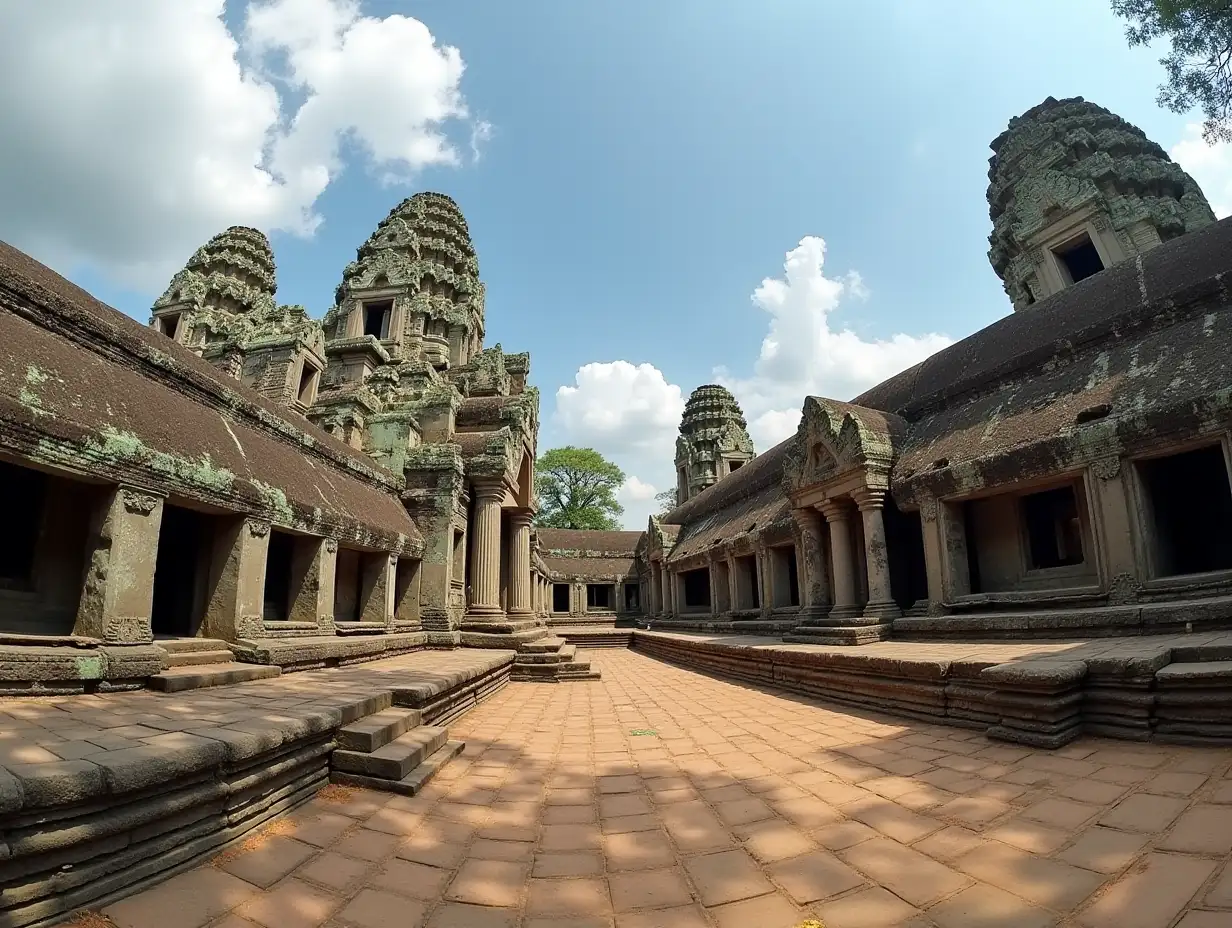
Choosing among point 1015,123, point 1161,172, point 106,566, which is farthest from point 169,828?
point 1015,123

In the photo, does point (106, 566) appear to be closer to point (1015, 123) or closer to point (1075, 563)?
point (1075, 563)

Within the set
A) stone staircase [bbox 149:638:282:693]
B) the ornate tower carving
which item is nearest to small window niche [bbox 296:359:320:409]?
the ornate tower carving

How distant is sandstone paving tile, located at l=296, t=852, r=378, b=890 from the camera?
263 cm

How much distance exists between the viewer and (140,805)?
8.39 ft

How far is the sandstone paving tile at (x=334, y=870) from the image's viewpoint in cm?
263

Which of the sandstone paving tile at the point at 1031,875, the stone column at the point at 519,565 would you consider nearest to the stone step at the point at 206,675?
the sandstone paving tile at the point at 1031,875

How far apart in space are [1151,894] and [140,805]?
4048 mm

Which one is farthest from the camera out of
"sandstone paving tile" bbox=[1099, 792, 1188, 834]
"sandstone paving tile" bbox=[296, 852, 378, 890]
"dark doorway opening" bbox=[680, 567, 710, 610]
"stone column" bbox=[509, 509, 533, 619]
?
"dark doorway opening" bbox=[680, 567, 710, 610]

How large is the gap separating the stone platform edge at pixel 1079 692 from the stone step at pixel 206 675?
6.61 meters

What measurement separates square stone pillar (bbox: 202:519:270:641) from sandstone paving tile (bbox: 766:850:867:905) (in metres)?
6.77

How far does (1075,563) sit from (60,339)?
1356cm

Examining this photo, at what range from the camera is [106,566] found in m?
5.44

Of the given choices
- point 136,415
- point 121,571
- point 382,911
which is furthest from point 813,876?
point 136,415

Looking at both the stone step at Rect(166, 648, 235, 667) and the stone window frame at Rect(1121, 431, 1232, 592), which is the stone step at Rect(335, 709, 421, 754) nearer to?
the stone step at Rect(166, 648, 235, 667)
